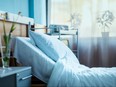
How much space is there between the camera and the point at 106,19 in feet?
11.1

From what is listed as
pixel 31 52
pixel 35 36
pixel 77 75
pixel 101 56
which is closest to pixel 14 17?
pixel 35 36

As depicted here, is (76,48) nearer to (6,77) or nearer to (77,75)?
(77,75)

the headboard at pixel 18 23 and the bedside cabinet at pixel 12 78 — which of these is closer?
the bedside cabinet at pixel 12 78

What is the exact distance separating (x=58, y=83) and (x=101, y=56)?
5.91 ft

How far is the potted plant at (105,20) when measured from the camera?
11.1 ft

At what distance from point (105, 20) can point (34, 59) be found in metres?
1.78

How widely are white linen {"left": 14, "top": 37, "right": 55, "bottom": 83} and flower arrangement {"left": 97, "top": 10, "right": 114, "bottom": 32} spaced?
1603 millimetres

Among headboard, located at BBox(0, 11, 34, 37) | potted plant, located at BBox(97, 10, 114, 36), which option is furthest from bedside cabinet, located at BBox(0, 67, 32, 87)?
potted plant, located at BBox(97, 10, 114, 36)

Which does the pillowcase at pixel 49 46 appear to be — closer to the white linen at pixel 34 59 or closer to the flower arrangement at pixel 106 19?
the white linen at pixel 34 59

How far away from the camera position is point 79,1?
3.48 metres

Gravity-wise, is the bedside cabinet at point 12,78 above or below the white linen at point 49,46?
below

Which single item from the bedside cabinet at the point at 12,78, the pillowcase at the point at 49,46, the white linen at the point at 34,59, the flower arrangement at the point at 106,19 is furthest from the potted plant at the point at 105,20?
the bedside cabinet at the point at 12,78

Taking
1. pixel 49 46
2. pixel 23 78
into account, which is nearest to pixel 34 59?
pixel 49 46

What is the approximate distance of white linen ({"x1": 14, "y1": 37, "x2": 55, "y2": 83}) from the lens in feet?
6.50
